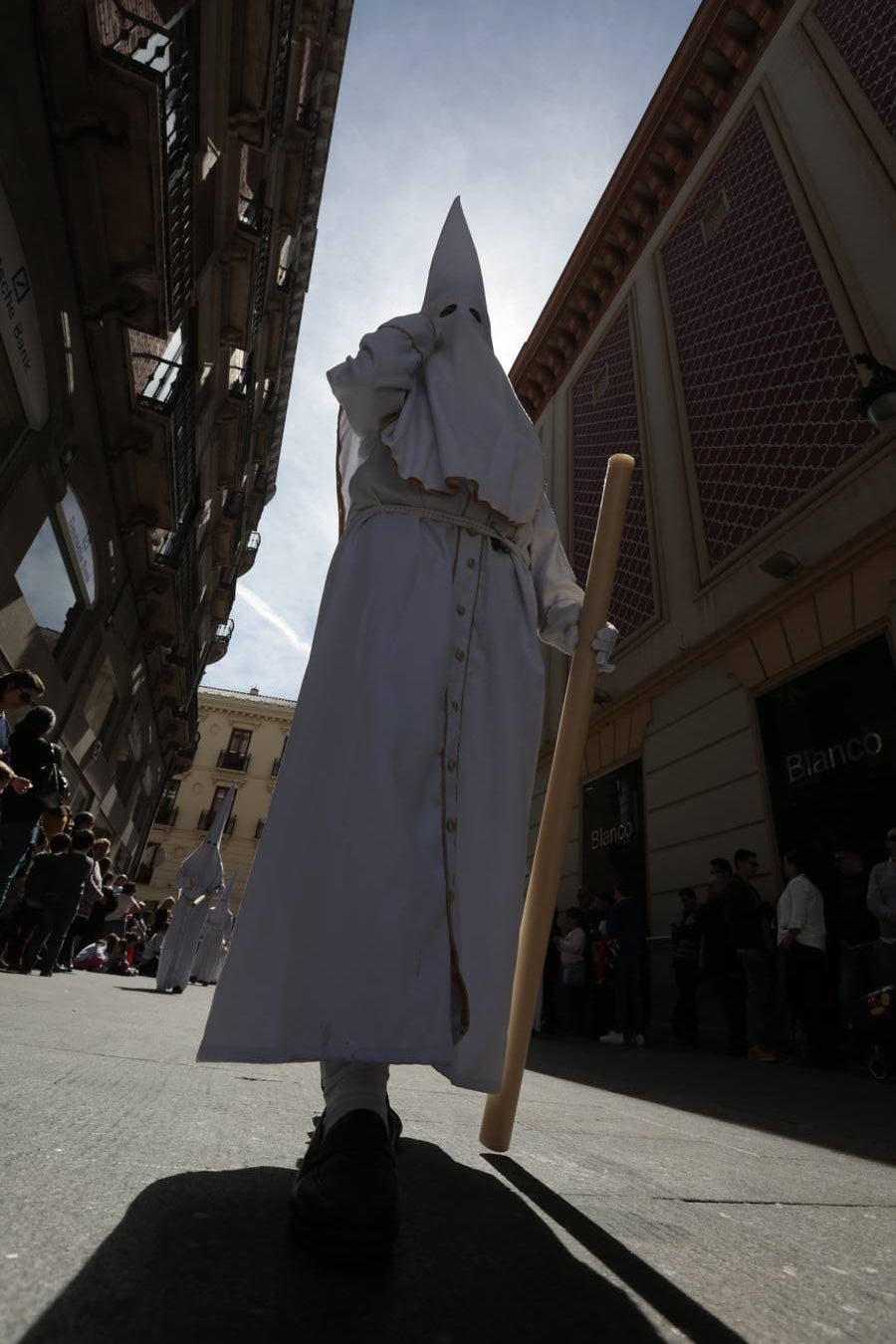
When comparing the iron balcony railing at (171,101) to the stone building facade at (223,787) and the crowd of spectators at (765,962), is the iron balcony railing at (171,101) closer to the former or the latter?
the crowd of spectators at (765,962)

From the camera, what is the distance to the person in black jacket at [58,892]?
752 centimetres

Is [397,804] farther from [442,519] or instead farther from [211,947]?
[211,947]

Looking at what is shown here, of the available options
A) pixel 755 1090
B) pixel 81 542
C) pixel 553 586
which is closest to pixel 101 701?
pixel 81 542

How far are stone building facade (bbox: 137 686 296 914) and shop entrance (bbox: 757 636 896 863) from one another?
114 feet

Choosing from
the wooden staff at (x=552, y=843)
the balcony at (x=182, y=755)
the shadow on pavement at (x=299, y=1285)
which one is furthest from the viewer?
the balcony at (x=182, y=755)

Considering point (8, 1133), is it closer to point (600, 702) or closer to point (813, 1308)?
point (813, 1308)

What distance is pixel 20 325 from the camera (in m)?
6.92

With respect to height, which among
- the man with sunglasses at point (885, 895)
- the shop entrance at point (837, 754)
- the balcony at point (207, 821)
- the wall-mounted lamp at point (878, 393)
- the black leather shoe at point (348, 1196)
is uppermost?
the balcony at point (207, 821)

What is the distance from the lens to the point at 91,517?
998 centimetres

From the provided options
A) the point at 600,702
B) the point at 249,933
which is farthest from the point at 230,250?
the point at 249,933

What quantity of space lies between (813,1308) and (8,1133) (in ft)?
3.87

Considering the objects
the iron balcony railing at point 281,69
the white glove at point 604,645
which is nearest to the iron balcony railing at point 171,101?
the iron balcony railing at point 281,69

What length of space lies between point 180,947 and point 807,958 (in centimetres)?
695

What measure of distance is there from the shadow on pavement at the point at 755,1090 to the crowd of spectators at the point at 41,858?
12.9 feet
